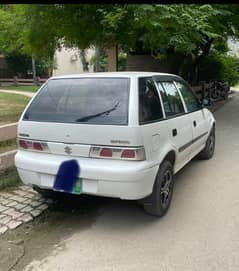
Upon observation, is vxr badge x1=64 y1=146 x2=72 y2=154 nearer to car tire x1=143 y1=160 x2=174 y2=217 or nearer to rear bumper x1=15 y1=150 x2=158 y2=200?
rear bumper x1=15 y1=150 x2=158 y2=200

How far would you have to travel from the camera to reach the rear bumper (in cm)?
346

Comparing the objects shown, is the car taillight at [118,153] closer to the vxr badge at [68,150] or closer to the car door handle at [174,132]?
the vxr badge at [68,150]

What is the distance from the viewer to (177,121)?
4.44 metres

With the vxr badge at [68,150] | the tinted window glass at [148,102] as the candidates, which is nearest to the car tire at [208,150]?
the tinted window glass at [148,102]

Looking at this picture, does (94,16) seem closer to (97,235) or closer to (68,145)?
(68,145)

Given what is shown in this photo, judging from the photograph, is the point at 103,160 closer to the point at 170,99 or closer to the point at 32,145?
the point at 32,145

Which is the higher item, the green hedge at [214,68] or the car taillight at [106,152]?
the green hedge at [214,68]

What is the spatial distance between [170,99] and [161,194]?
131cm

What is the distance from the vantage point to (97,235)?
365 centimetres

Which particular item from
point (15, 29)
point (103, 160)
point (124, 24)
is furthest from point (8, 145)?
point (15, 29)

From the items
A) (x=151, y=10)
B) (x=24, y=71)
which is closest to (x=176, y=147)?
(x=151, y=10)

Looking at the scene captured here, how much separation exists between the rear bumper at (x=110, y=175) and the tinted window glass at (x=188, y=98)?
176 cm

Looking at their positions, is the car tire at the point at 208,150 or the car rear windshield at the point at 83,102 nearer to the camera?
the car rear windshield at the point at 83,102

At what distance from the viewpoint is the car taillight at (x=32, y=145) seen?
384 centimetres
